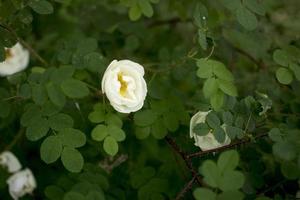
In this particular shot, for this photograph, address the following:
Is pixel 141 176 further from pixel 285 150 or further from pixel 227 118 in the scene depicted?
pixel 285 150

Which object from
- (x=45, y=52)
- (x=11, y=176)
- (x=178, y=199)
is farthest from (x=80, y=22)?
(x=178, y=199)

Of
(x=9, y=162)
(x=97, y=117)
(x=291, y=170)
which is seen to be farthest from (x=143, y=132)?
(x=9, y=162)

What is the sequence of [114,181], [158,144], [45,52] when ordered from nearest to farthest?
1. [114,181]
2. [158,144]
3. [45,52]

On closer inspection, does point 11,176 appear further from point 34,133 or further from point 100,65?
point 100,65

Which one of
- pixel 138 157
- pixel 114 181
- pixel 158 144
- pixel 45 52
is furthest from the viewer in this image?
pixel 45 52

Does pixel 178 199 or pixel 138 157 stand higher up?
pixel 178 199

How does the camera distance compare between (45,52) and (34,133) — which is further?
(45,52)

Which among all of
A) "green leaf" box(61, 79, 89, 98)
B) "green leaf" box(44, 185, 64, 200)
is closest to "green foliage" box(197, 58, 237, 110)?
"green leaf" box(61, 79, 89, 98)
